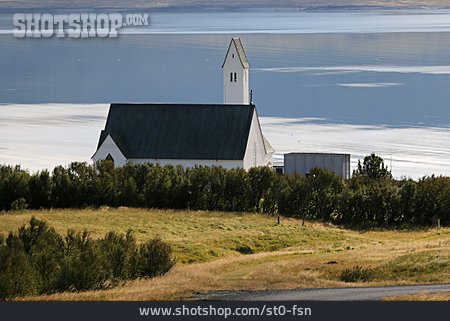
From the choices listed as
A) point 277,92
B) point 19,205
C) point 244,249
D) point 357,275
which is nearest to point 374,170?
point 19,205

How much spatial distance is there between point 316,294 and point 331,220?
25.5 m

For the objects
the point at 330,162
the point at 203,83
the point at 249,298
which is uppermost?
the point at 203,83

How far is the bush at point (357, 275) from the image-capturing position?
2555 centimetres

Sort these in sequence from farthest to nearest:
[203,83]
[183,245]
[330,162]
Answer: [203,83], [330,162], [183,245]

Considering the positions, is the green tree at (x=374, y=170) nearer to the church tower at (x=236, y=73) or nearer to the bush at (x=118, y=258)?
the church tower at (x=236, y=73)

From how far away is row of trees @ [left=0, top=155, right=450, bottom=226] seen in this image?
46.5m

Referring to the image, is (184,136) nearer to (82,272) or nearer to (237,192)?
(237,192)

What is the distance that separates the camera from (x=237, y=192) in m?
48.6

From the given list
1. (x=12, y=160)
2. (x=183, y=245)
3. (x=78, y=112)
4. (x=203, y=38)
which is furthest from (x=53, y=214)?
(x=203, y=38)

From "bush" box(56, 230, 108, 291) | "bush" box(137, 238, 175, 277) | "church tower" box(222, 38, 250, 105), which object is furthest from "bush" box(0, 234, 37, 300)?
"church tower" box(222, 38, 250, 105)

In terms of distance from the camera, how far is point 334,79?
375 ft

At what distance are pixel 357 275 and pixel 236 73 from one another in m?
39.1

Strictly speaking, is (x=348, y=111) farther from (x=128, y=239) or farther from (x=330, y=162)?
(x=128, y=239)
